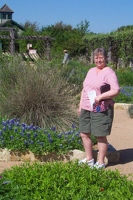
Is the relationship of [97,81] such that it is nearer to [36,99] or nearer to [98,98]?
[98,98]

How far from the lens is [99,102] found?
5.35 m

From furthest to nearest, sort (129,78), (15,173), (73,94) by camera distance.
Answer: (129,78), (73,94), (15,173)

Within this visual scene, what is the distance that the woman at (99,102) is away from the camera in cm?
530

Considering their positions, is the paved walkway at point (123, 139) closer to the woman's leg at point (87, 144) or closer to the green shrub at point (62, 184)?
the woman's leg at point (87, 144)

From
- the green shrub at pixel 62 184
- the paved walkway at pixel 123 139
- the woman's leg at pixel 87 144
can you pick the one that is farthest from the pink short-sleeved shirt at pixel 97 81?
the green shrub at pixel 62 184

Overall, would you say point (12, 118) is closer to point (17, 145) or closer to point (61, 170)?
point (17, 145)

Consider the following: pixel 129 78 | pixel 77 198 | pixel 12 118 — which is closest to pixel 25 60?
pixel 12 118

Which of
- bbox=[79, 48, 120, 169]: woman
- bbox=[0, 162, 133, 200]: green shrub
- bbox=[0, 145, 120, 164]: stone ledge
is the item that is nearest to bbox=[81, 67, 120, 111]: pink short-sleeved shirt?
bbox=[79, 48, 120, 169]: woman

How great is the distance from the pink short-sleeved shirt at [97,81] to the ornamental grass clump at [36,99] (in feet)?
5.45

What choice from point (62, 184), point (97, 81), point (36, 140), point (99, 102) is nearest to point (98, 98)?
point (99, 102)

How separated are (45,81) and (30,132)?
1.51 m

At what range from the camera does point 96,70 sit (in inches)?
216

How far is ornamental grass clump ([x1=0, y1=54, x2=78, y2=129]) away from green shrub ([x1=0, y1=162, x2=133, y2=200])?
8.49ft

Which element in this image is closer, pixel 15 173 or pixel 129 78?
pixel 15 173
